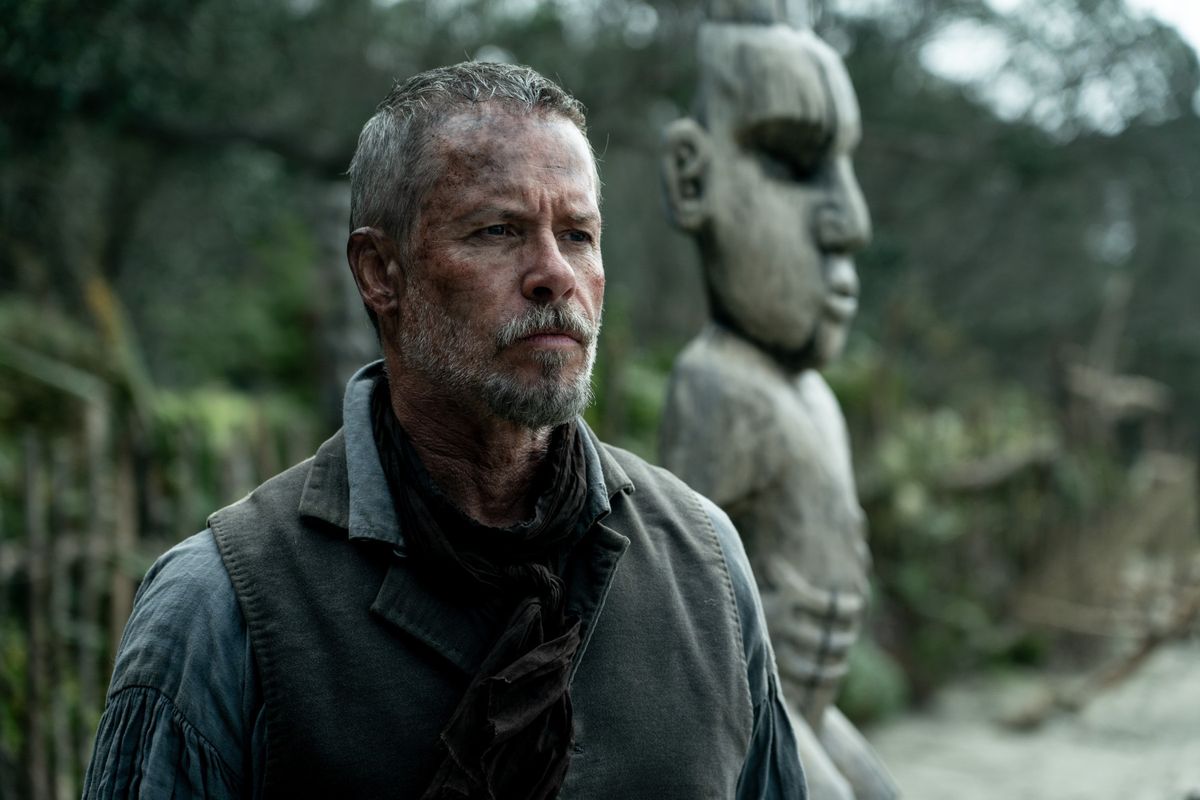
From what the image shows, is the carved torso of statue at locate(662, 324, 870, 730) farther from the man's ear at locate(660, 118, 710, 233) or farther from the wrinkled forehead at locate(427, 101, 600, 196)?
the wrinkled forehead at locate(427, 101, 600, 196)

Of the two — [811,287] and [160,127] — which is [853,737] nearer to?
[811,287]

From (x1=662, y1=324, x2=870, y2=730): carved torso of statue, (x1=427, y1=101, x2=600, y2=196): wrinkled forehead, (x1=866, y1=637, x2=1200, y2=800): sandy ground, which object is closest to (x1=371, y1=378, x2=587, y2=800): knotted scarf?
(x1=427, y1=101, x2=600, y2=196): wrinkled forehead

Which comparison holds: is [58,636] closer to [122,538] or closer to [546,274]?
[122,538]

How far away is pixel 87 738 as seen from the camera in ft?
11.6

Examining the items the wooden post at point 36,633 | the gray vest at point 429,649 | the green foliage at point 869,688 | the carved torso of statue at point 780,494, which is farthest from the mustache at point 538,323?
the green foliage at point 869,688

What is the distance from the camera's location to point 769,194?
2.94 meters

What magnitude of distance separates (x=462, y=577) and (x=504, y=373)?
266 mm

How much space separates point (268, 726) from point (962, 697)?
23.3 feet

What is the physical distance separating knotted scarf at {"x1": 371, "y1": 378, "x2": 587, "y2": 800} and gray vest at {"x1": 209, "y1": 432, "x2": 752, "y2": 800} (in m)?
0.04

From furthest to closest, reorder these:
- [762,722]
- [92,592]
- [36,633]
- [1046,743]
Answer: [1046,743], [92,592], [36,633], [762,722]

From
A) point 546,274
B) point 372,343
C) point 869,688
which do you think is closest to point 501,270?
point 546,274

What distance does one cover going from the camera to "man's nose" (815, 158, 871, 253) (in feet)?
9.66

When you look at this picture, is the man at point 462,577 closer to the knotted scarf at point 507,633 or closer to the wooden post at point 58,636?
the knotted scarf at point 507,633

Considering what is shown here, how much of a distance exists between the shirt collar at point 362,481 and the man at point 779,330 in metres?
1.19
